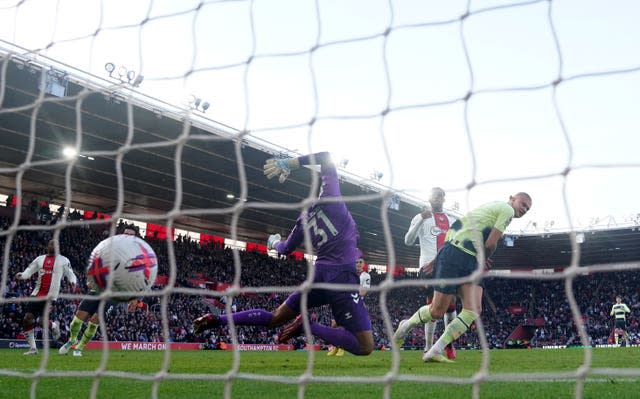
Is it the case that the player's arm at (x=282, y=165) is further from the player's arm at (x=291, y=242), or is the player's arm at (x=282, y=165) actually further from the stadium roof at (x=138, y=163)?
the stadium roof at (x=138, y=163)

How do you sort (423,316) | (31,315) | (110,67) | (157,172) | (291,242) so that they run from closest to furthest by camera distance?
(291,242), (423,316), (31,315), (110,67), (157,172)

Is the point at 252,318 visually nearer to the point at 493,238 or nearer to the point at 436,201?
the point at 493,238

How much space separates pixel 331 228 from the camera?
5.34m

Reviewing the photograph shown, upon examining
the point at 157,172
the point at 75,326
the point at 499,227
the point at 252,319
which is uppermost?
the point at 157,172

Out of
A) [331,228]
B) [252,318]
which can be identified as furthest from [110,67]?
[331,228]

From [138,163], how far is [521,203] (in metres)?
17.5

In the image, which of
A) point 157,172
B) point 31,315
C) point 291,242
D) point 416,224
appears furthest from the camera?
point 157,172

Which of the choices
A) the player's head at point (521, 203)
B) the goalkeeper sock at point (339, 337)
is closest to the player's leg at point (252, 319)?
the goalkeeper sock at point (339, 337)

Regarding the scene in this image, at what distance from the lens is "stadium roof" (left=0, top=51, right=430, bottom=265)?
54.7 feet

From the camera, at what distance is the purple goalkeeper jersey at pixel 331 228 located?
17.5 ft

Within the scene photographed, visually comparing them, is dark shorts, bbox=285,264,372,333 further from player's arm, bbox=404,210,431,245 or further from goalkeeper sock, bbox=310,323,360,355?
player's arm, bbox=404,210,431,245

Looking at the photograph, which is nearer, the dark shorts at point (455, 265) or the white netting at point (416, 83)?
the white netting at point (416, 83)

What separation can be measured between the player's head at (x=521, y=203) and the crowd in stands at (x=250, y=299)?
38.6 ft

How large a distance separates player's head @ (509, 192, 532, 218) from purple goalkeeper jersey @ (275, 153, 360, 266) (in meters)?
1.57
